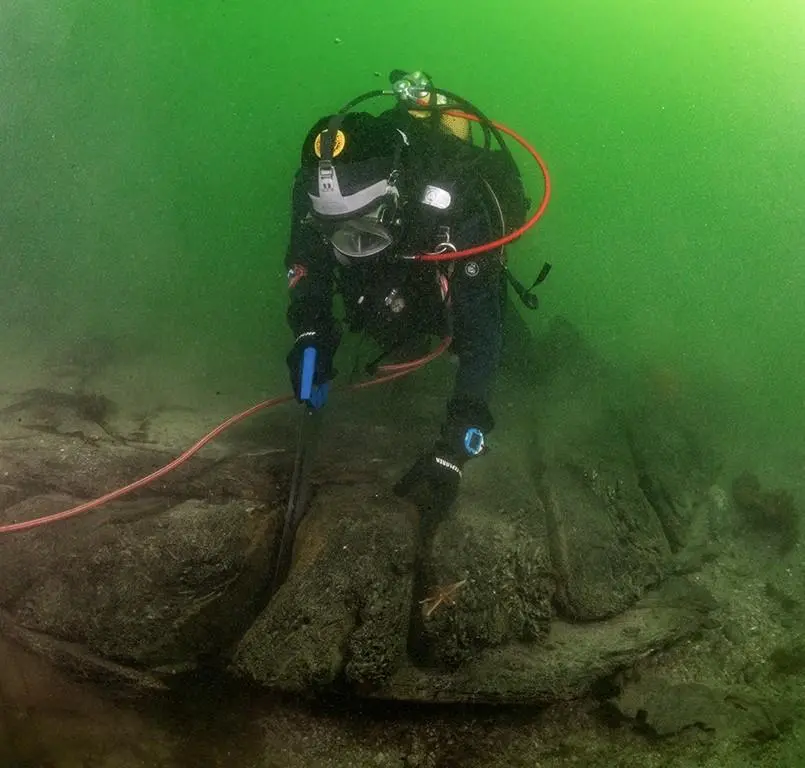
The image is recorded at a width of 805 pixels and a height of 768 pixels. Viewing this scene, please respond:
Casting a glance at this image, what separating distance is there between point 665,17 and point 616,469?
34.5 meters

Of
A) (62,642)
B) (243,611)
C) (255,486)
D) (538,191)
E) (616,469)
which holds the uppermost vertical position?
(538,191)

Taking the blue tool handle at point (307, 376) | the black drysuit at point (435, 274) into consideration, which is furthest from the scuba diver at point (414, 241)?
the blue tool handle at point (307, 376)

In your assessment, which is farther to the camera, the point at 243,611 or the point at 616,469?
the point at 616,469

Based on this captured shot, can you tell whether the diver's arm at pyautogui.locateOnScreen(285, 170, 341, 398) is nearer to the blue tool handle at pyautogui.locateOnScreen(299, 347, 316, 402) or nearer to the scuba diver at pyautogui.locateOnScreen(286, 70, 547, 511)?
the scuba diver at pyautogui.locateOnScreen(286, 70, 547, 511)

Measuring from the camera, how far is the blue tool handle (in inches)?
137

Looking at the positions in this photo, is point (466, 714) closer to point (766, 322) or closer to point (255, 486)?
point (255, 486)

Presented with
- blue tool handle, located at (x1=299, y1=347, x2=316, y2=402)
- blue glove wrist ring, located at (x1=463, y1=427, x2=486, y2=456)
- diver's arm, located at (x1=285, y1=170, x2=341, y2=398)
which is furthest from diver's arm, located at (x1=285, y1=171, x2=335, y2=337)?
blue glove wrist ring, located at (x1=463, y1=427, x2=486, y2=456)

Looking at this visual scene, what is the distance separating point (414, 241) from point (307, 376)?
1192 millimetres

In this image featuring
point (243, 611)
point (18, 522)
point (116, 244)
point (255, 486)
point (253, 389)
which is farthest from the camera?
point (116, 244)

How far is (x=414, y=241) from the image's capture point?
11.9ft

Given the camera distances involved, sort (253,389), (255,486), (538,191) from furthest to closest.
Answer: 1. (538,191)
2. (253,389)
3. (255,486)

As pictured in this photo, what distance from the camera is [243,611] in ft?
9.70

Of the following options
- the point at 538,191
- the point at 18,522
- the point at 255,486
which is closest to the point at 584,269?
the point at 538,191

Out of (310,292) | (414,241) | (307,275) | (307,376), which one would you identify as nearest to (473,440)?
(307,376)
